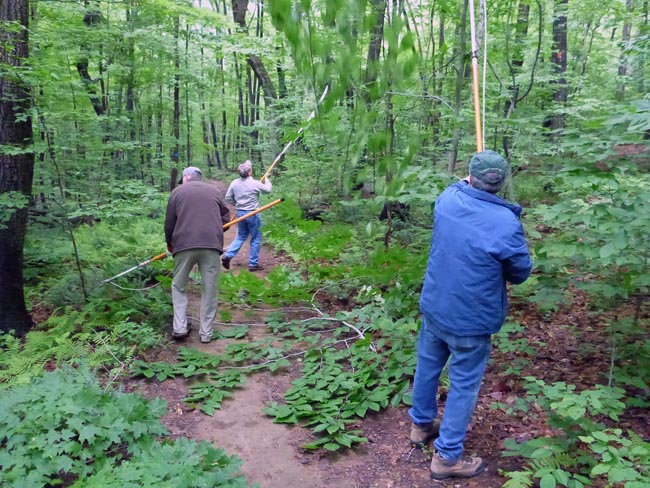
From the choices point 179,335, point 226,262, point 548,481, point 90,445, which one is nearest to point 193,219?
point 179,335

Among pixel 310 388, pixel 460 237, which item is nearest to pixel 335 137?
pixel 460 237

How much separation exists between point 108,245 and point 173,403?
4.49m

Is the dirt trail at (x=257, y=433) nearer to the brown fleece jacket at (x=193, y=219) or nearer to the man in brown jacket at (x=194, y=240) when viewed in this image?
the man in brown jacket at (x=194, y=240)

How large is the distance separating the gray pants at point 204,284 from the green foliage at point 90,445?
2097mm

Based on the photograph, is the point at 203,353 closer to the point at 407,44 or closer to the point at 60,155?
the point at 407,44

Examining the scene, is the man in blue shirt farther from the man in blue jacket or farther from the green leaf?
the green leaf

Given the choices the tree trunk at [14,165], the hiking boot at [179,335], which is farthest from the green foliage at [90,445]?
the tree trunk at [14,165]

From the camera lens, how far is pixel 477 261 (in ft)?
9.37

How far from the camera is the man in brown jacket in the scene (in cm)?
529

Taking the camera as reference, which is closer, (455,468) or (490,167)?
(490,167)

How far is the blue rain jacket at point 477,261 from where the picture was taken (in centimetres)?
282

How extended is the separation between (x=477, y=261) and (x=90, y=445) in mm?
2760

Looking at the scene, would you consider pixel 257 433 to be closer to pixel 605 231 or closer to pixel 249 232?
pixel 605 231

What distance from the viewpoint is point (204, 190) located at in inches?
213
